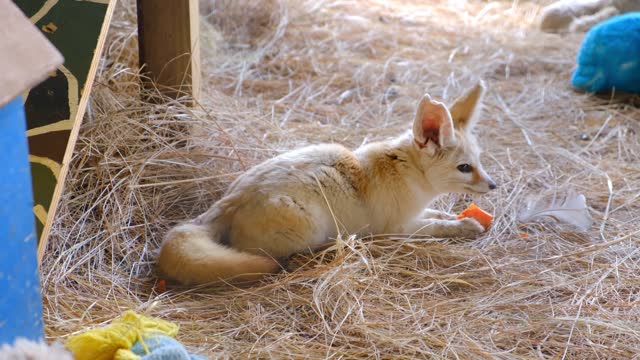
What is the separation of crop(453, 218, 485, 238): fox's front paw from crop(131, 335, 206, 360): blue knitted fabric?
1.85m

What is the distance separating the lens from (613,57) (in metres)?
5.69

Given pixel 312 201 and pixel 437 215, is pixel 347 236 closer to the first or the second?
pixel 312 201

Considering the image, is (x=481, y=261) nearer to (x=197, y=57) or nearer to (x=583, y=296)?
(x=583, y=296)

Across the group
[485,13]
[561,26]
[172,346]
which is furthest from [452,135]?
[485,13]

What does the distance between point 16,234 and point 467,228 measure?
91.7 inches

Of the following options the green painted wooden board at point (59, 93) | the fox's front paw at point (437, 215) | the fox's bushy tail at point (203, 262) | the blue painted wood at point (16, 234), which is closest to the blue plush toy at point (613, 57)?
the fox's front paw at point (437, 215)

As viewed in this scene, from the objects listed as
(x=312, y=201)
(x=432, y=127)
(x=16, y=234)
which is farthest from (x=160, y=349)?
(x=432, y=127)

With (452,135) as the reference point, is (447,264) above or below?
below

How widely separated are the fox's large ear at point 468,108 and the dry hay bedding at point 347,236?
1.86ft

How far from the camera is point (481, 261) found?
3.53 m

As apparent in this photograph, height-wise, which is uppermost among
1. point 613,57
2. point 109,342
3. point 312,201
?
point 109,342

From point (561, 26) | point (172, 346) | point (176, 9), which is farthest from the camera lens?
point (561, 26)

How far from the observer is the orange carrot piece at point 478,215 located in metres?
3.91

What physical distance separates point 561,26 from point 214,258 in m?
5.65
